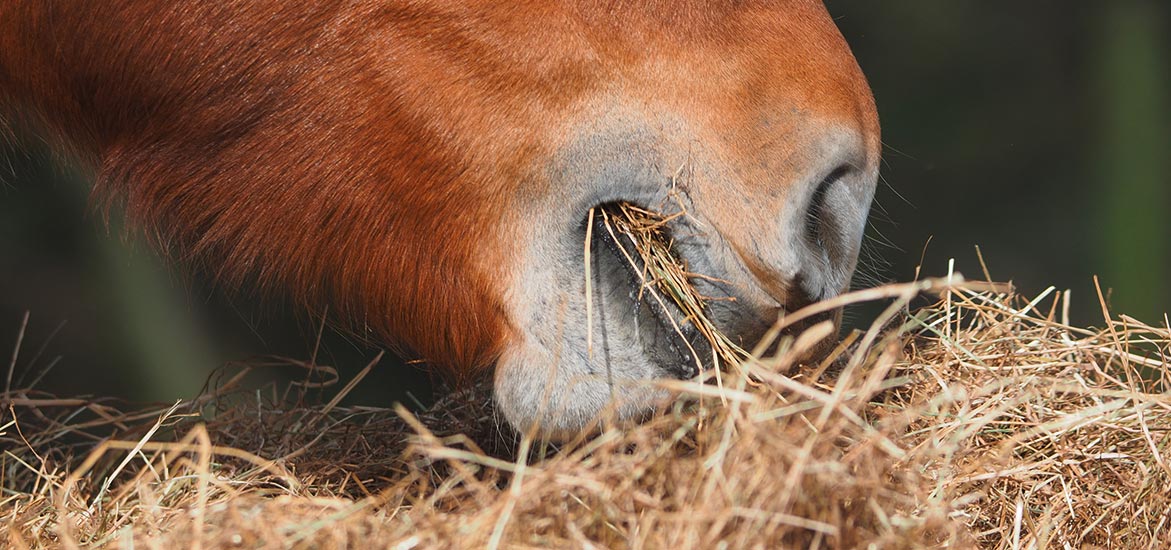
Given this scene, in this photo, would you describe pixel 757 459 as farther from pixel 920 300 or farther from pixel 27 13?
pixel 920 300

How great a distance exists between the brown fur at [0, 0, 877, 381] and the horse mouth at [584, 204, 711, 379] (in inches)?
4.2

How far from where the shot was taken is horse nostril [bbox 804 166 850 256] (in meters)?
1.25

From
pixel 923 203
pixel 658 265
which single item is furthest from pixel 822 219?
pixel 923 203

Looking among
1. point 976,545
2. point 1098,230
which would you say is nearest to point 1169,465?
point 976,545

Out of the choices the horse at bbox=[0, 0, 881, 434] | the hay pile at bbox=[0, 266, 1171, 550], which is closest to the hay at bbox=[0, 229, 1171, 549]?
the hay pile at bbox=[0, 266, 1171, 550]

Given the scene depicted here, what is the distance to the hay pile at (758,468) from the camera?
38.1 inches

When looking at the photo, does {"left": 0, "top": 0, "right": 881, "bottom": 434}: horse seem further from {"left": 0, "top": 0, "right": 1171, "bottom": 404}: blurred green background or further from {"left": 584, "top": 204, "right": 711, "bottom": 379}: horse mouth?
{"left": 0, "top": 0, "right": 1171, "bottom": 404}: blurred green background

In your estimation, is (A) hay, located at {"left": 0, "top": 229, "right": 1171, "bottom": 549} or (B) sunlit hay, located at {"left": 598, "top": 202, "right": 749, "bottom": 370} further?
(B) sunlit hay, located at {"left": 598, "top": 202, "right": 749, "bottom": 370}

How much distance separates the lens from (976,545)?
1228mm

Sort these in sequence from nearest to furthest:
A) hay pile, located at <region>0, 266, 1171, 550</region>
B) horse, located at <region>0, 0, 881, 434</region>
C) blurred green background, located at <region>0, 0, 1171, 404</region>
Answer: hay pile, located at <region>0, 266, 1171, 550</region>, horse, located at <region>0, 0, 881, 434</region>, blurred green background, located at <region>0, 0, 1171, 404</region>

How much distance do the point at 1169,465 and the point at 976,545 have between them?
0.84ft

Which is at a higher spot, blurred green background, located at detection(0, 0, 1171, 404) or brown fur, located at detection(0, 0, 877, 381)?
brown fur, located at detection(0, 0, 877, 381)

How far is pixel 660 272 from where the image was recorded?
1.23 metres

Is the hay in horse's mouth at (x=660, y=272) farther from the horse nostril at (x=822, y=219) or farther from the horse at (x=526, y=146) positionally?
the horse nostril at (x=822, y=219)
